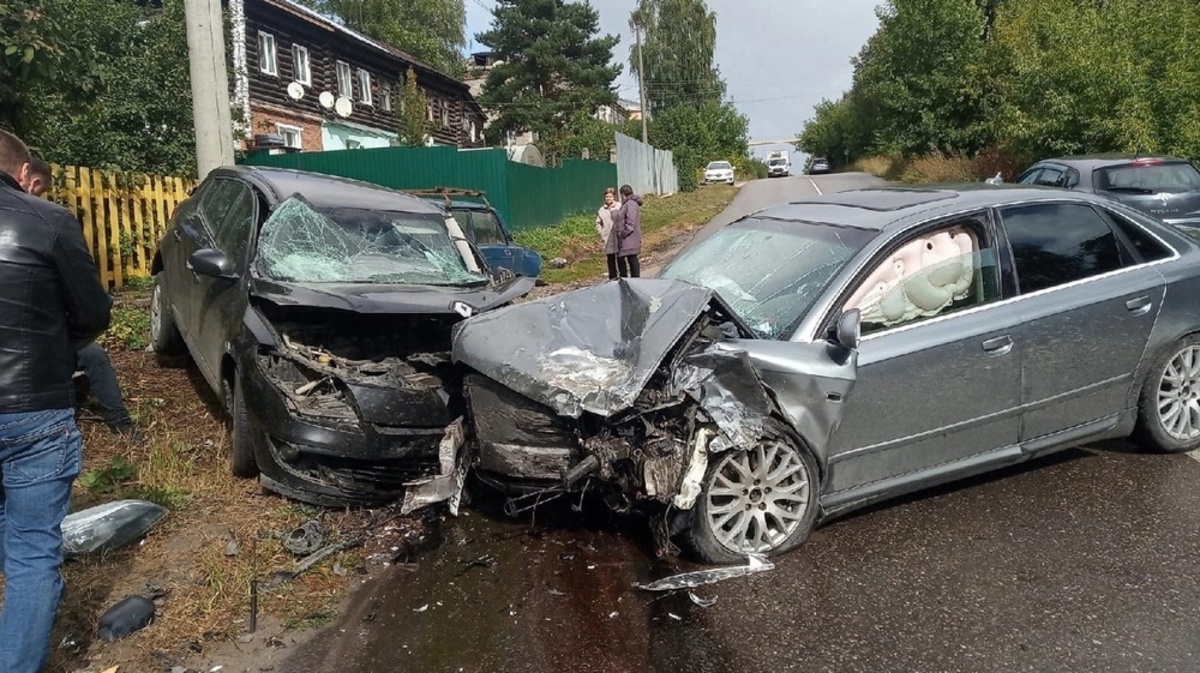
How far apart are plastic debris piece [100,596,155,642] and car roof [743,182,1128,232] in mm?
3788

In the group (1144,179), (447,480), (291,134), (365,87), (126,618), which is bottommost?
(126,618)

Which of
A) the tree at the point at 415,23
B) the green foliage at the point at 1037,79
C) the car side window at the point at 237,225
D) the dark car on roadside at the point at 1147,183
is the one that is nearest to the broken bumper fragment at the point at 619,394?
the car side window at the point at 237,225

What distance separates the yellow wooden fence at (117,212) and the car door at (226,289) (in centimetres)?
557

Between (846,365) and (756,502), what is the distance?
76 cm

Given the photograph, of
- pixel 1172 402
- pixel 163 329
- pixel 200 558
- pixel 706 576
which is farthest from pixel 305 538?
pixel 1172 402

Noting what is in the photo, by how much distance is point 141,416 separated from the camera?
582cm

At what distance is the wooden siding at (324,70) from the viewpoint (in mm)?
24422

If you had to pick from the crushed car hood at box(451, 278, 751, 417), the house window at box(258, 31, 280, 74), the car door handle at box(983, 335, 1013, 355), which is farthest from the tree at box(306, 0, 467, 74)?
the car door handle at box(983, 335, 1013, 355)

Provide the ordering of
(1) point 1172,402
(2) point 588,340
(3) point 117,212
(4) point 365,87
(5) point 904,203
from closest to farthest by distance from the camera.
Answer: (2) point 588,340, (5) point 904,203, (1) point 1172,402, (3) point 117,212, (4) point 365,87

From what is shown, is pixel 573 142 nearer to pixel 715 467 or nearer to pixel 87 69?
pixel 87 69

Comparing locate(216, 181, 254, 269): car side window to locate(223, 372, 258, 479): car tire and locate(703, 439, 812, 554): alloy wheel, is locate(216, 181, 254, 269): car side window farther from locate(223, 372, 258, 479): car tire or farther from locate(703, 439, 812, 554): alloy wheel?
locate(703, 439, 812, 554): alloy wheel

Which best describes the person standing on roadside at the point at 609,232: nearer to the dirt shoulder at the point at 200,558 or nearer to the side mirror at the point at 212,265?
the dirt shoulder at the point at 200,558

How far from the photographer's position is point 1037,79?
70.4 ft

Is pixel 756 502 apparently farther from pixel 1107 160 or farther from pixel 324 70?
pixel 324 70
